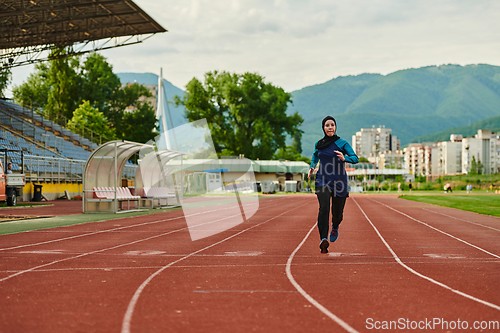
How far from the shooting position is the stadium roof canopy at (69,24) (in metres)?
32.2

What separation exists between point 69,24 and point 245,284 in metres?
33.9

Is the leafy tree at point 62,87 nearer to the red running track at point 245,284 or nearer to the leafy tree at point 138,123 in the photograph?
the leafy tree at point 138,123

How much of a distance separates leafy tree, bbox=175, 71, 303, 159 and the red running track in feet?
200

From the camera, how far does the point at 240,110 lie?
243 ft

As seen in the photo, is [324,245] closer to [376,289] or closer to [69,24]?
[376,289]

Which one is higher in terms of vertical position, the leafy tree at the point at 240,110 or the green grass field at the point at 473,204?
the leafy tree at the point at 240,110

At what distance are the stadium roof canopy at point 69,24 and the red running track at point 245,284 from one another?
2276 centimetres

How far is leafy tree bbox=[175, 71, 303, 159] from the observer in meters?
74.1

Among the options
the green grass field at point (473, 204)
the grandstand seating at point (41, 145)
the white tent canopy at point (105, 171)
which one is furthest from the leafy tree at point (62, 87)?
the green grass field at point (473, 204)

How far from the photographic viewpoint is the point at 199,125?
75.6 m

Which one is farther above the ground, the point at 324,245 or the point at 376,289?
the point at 324,245

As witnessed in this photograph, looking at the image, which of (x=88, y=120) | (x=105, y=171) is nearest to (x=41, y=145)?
(x=105, y=171)

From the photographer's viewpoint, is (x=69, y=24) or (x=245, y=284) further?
(x=69, y=24)

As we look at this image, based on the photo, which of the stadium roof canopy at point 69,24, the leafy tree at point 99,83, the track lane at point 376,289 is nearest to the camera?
the track lane at point 376,289
